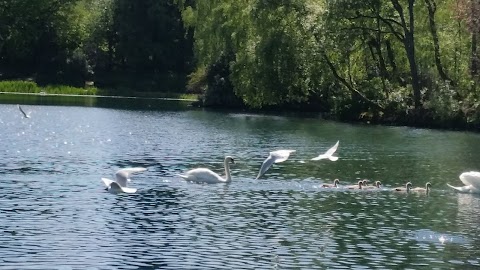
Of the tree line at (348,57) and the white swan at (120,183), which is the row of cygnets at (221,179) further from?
the tree line at (348,57)

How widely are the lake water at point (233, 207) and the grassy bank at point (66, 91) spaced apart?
151 feet

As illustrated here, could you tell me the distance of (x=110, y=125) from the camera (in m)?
56.0


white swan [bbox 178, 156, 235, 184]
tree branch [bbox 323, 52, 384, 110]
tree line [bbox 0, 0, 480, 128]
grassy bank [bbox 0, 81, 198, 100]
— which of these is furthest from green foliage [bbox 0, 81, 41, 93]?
white swan [bbox 178, 156, 235, 184]

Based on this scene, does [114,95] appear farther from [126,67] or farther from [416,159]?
[416,159]

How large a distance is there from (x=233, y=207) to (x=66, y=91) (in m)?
70.8

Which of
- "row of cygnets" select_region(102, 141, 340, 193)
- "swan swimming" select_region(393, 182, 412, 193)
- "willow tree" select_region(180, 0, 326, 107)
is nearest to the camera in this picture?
"row of cygnets" select_region(102, 141, 340, 193)

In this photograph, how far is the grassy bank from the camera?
3656 inches

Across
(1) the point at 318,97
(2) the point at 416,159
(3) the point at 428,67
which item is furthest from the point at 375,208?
(1) the point at 318,97

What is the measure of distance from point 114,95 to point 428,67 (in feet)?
128

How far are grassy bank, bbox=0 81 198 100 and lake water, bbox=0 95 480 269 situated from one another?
46.0 m

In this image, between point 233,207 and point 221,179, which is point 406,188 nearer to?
point 221,179

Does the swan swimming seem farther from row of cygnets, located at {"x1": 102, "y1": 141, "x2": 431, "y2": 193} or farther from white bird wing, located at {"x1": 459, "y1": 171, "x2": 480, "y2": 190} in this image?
white bird wing, located at {"x1": 459, "y1": 171, "x2": 480, "y2": 190}

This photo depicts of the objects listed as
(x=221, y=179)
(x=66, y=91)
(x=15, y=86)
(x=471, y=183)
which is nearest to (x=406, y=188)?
(x=471, y=183)

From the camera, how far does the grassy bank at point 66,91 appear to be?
9288cm
